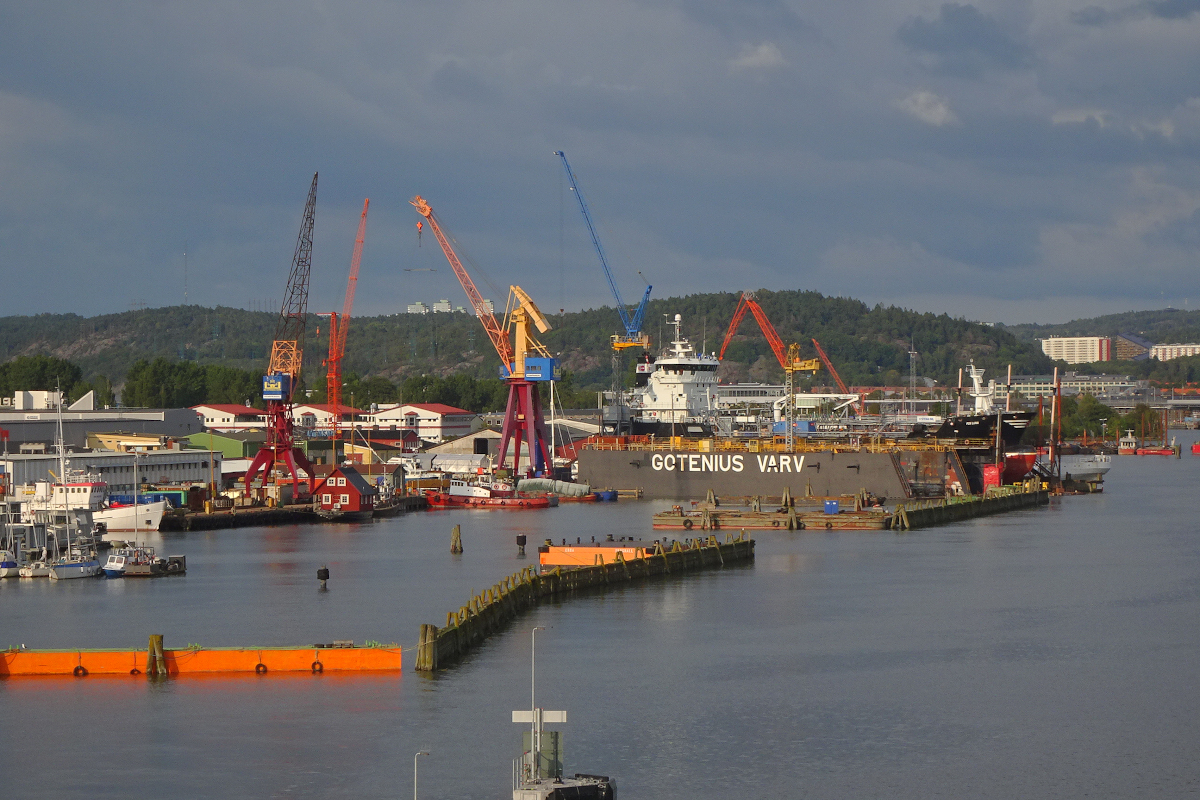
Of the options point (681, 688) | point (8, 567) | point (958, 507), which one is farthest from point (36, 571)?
point (958, 507)

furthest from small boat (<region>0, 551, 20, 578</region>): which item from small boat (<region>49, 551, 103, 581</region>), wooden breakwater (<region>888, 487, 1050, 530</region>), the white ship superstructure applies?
the white ship superstructure

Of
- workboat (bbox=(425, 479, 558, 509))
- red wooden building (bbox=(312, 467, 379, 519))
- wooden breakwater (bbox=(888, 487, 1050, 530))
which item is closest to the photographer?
wooden breakwater (bbox=(888, 487, 1050, 530))

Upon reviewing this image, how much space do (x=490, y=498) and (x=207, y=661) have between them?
152ft

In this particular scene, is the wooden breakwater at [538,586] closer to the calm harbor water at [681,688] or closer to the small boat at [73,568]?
the calm harbor water at [681,688]

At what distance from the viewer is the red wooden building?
65.9 meters

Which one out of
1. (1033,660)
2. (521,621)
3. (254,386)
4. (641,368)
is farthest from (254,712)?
(254,386)

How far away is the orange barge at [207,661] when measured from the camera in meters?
28.1

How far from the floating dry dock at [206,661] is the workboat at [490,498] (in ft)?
146

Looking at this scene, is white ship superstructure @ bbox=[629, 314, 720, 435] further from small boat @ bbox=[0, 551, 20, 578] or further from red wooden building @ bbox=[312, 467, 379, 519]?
small boat @ bbox=[0, 551, 20, 578]

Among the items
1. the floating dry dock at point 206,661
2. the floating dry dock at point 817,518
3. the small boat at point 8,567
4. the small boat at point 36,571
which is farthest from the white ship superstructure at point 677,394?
the floating dry dock at point 206,661

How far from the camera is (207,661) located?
28.2 metres

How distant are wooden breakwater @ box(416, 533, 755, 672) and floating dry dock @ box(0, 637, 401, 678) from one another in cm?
107

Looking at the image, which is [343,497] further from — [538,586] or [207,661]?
[207,661]

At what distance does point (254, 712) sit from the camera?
2519 cm
